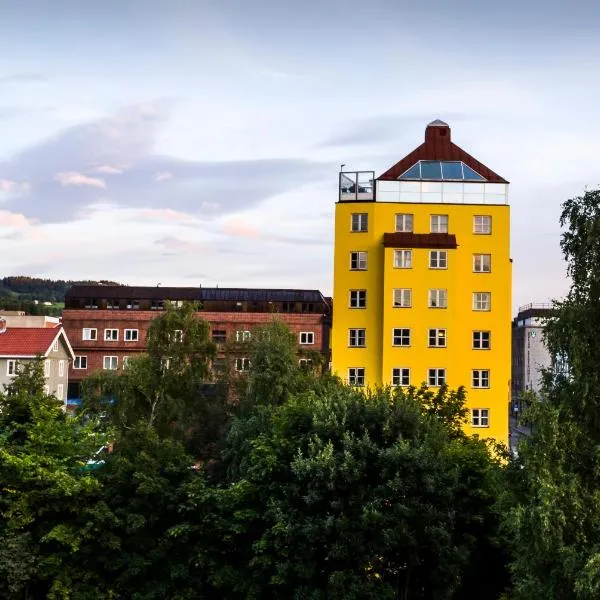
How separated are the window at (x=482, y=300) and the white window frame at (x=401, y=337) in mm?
5135

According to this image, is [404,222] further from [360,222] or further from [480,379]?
[480,379]

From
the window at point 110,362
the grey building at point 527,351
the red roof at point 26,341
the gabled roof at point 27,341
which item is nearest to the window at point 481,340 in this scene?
the gabled roof at point 27,341

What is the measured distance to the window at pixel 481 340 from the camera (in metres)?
51.6

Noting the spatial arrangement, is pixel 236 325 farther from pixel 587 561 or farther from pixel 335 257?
pixel 587 561

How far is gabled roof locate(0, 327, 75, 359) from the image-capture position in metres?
67.6

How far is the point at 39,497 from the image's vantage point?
1097 inches

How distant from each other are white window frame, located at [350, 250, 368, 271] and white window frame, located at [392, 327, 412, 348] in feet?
15.6

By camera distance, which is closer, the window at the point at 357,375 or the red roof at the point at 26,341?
the window at the point at 357,375

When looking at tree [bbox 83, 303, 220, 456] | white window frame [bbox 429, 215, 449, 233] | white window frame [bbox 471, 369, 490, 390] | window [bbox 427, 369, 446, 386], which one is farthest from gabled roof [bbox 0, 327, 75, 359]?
white window frame [bbox 471, 369, 490, 390]

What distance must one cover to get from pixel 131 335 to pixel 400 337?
33394mm

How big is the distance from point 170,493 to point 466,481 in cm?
1091

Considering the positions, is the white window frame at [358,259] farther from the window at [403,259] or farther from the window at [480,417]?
the window at [480,417]

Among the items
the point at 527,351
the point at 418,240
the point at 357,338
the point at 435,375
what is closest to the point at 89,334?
the point at 357,338

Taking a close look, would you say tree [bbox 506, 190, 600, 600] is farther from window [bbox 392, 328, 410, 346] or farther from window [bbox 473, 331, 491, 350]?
window [bbox 473, 331, 491, 350]
